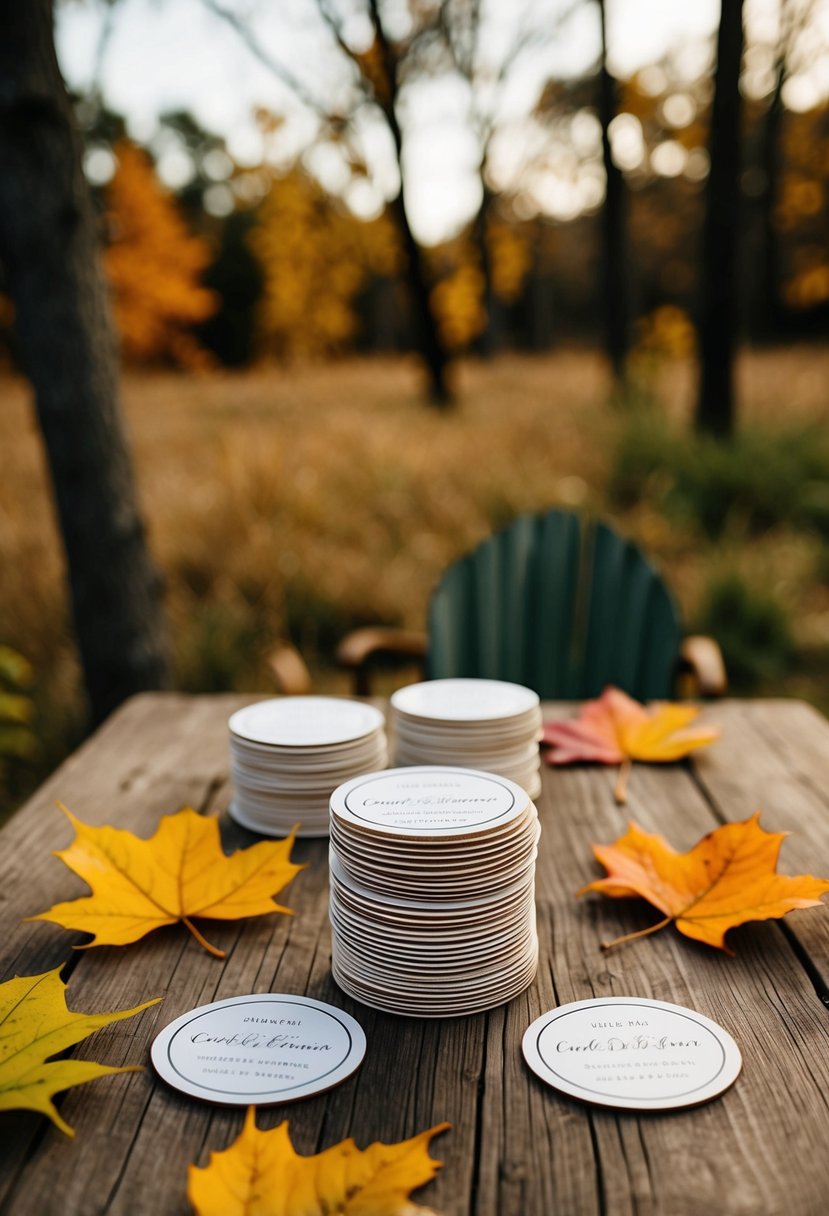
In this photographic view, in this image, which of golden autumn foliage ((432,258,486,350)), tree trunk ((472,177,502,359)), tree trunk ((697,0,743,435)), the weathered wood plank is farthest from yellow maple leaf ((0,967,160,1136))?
golden autumn foliage ((432,258,486,350))

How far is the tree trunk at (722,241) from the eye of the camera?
221 inches

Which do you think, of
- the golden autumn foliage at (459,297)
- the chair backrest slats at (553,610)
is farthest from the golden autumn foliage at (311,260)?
the chair backrest slats at (553,610)

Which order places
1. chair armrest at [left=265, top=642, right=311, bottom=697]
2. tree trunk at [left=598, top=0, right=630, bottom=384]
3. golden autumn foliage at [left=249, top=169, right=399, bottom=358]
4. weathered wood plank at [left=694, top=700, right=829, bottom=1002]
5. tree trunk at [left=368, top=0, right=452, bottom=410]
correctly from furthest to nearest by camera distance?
1. golden autumn foliage at [left=249, top=169, right=399, bottom=358]
2. tree trunk at [left=598, top=0, right=630, bottom=384]
3. tree trunk at [left=368, top=0, right=452, bottom=410]
4. chair armrest at [left=265, top=642, right=311, bottom=697]
5. weathered wood plank at [left=694, top=700, right=829, bottom=1002]

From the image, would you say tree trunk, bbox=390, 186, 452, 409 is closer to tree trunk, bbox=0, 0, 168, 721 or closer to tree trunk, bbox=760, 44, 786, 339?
tree trunk, bbox=760, 44, 786, 339

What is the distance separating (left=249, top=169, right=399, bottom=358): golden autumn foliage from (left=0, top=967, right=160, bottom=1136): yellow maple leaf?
9.17 m

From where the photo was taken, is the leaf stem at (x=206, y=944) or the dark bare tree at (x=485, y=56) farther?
the dark bare tree at (x=485, y=56)

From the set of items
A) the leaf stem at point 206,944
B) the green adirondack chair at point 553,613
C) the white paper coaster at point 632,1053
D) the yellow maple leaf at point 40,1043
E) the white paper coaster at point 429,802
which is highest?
the white paper coaster at point 429,802

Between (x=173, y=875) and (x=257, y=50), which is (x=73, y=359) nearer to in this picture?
(x=173, y=875)

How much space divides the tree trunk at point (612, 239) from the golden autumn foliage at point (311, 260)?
2815 millimetres

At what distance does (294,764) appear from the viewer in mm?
1345

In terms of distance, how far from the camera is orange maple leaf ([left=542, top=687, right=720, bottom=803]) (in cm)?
164

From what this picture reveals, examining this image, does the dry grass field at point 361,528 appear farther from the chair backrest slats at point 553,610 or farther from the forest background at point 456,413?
the chair backrest slats at point 553,610

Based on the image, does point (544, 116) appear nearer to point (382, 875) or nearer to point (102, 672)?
point (102, 672)

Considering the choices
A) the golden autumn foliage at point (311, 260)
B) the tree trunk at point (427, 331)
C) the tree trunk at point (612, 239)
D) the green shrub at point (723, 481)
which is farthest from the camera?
the golden autumn foliage at point (311, 260)
